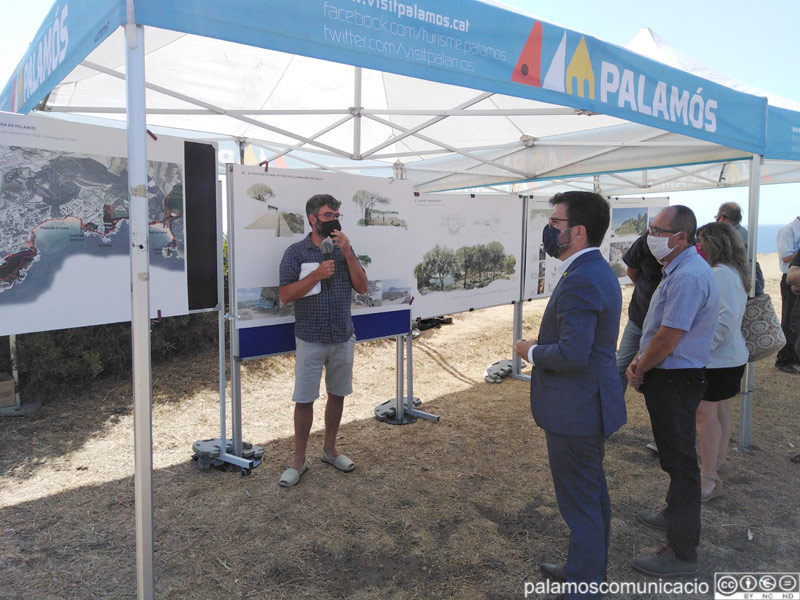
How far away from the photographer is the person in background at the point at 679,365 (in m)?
2.45

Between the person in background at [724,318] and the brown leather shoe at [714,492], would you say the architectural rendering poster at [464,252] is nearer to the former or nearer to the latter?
the person in background at [724,318]

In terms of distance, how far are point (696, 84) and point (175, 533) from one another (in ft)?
14.0

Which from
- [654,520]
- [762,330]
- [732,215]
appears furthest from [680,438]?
[732,215]

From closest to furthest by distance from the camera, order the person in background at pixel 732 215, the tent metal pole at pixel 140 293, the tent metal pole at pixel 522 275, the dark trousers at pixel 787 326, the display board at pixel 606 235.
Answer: the tent metal pole at pixel 140 293 → the person in background at pixel 732 215 → the tent metal pole at pixel 522 275 → the display board at pixel 606 235 → the dark trousers at pixel 787 326

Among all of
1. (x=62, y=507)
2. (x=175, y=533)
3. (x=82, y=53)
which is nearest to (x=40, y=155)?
(x=82, y=53)

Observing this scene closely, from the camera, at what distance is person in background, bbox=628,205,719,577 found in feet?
8.04

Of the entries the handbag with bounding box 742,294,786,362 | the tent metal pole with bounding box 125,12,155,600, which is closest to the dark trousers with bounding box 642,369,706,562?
the handbag with bounding box 742,294,786,362

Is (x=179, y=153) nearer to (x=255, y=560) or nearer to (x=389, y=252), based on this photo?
(x=389, y=252)

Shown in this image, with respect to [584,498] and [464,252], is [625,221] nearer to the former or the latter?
[464,252]

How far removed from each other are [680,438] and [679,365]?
0.34 m

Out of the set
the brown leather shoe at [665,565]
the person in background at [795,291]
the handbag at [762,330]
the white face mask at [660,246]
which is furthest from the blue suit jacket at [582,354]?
the person in background at [795,291]

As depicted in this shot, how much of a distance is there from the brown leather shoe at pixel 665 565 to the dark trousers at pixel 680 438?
97 millimetres

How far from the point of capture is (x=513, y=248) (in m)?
5.71

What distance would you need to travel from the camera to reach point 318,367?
11.7 ft
